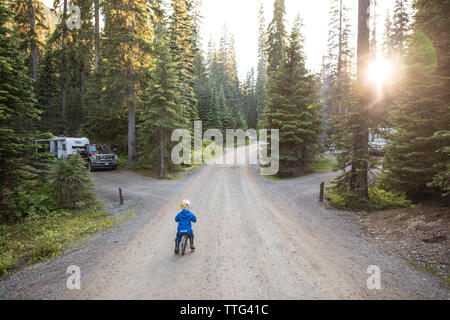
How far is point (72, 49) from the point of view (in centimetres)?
2992

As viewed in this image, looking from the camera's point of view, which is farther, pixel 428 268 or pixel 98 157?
pixel 98 157

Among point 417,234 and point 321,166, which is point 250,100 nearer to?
point 321,166

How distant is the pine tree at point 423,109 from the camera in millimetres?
7938

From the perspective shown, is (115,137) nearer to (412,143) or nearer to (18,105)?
(18,105)

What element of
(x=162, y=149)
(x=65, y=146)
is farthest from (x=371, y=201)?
(x=65, y=146)

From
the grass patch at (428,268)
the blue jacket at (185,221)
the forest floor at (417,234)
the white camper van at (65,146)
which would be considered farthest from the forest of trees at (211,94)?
the blue jacket at (185,221)

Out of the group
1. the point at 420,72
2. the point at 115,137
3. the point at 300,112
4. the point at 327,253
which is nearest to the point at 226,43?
the point at 115,137

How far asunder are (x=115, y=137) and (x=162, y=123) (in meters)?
12.5

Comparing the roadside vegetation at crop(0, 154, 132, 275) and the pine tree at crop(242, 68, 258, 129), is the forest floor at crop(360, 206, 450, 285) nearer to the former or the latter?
the roadside vegetation at crop(0, 154, 132, 275)

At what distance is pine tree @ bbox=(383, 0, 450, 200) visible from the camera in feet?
26.0

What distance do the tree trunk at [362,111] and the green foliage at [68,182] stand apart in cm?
1230

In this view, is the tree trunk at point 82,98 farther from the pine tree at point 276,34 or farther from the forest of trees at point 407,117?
the forest of trees at point 407,117

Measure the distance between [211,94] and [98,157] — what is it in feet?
97.1

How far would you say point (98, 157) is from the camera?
19016 millimetres
